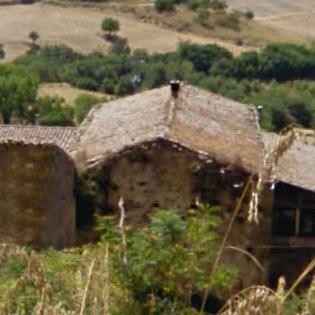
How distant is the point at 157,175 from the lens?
17.3 metres

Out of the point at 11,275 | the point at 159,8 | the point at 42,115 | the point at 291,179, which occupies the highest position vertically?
the point at 11,275

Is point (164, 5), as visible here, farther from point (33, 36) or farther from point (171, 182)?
point (171, 182)

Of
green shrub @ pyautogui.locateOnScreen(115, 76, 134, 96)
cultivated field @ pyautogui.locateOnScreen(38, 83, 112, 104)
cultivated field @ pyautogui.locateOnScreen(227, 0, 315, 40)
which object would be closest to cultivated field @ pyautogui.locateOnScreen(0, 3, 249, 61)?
cultivated field @ pyautogui.locateOnScreen(227, 0, 315, 40)

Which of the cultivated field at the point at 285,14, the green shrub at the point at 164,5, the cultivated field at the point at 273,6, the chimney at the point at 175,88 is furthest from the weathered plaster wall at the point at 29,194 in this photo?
the cultivated field at the point at 273,6

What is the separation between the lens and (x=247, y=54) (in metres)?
70.1

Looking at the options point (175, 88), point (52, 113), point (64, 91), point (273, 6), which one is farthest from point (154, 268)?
point (273, 6)

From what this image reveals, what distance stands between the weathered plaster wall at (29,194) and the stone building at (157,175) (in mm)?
11

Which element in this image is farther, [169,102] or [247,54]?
[247,54]

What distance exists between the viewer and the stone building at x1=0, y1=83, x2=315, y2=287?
14805 mm

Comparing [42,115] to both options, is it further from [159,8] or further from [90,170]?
[159,8]

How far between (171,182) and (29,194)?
118 inches

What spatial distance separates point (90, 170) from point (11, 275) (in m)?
9.09

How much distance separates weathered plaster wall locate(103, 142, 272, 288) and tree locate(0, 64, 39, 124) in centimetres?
2323

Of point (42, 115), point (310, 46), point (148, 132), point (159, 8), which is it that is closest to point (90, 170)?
point (148, 132)
